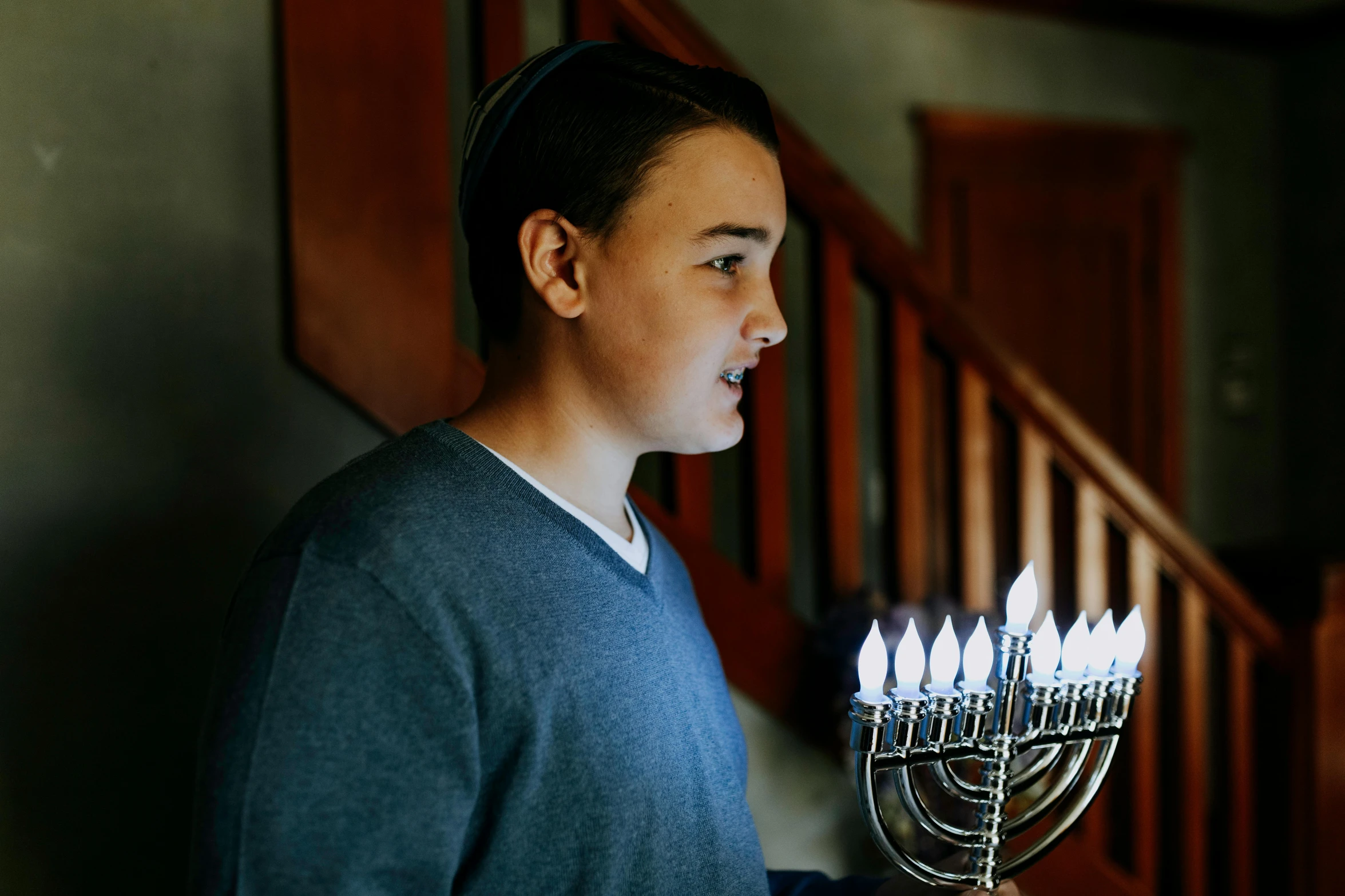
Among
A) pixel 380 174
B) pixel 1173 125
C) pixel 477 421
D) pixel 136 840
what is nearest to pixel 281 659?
pixel 477 421

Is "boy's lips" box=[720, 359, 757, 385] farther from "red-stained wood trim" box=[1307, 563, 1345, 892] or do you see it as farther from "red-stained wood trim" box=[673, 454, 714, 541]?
"red-stained wood trim" box=[1307, 563, 1345, 892]

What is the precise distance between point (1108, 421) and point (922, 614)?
2.47 m

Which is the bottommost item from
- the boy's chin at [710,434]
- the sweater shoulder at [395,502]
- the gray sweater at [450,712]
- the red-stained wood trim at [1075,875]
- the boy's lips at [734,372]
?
the red-stained wood trim at [1075,875]

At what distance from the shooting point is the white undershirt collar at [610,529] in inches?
35.2

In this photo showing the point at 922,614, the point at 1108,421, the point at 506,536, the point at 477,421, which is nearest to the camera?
the point at 506,536

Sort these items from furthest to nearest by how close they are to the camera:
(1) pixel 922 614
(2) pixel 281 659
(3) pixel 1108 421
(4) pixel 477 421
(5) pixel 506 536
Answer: (3) pixel 1108 421
(1) pixel 922 614
(4) pixel 477 421
(5) pixel 506 536
(2) pixel 281 659

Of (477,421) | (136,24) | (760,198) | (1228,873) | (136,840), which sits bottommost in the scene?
(1228,873)

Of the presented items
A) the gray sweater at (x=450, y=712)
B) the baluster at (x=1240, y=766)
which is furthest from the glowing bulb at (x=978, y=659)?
the baluster at (x=1240, y=766)

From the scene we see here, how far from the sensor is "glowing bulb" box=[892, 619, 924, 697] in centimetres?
77

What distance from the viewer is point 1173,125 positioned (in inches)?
151

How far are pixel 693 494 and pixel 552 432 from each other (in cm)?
65

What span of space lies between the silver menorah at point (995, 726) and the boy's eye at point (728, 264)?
13.8 inches

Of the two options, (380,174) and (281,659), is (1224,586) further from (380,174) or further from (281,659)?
(281,659)

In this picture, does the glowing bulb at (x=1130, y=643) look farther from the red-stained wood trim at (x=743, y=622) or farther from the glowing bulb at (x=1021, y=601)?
the red-stained wood trim at (x=743, y=622)
